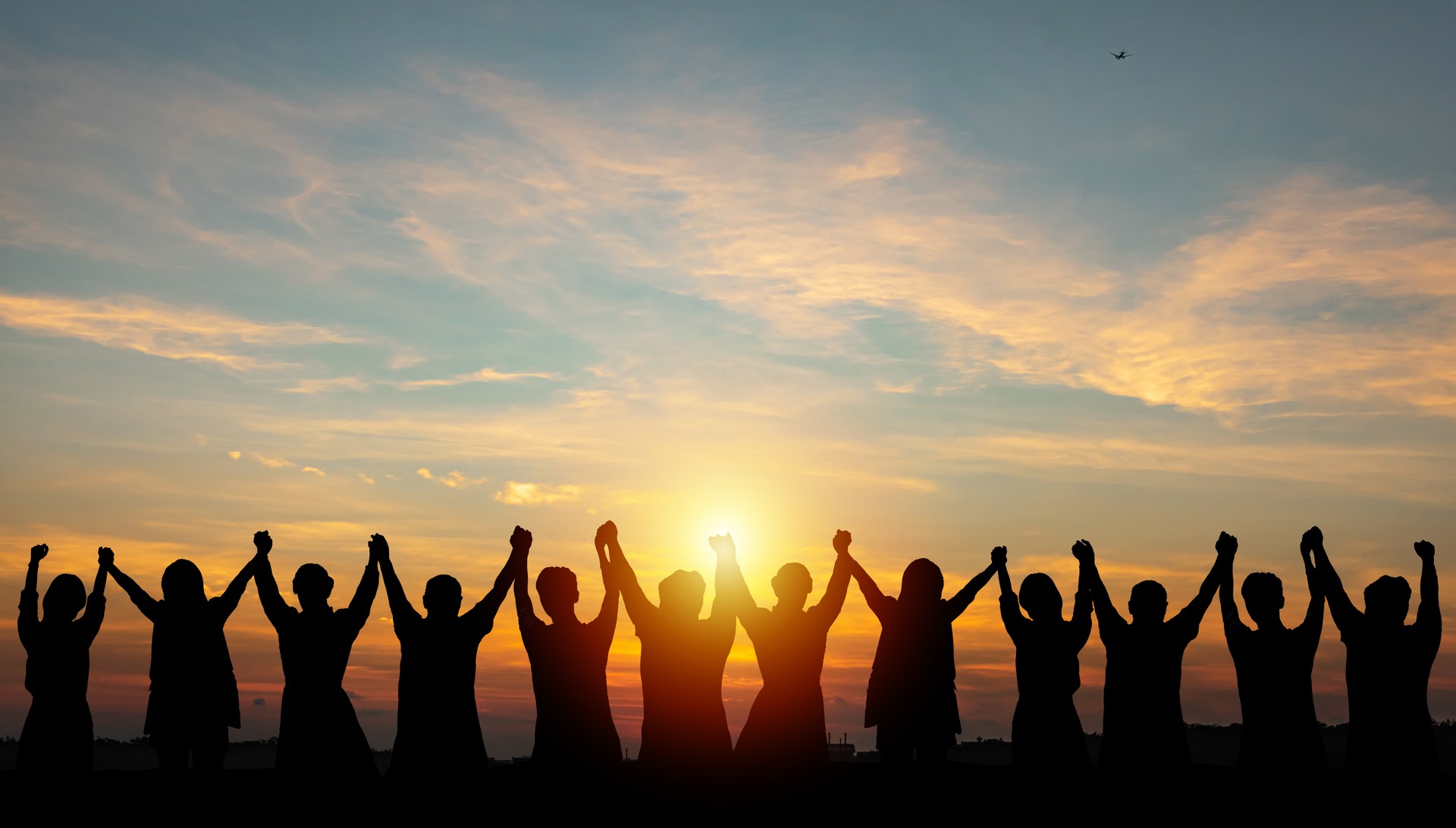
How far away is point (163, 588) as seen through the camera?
15.4 metres

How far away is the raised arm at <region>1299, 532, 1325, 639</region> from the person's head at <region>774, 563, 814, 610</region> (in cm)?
570

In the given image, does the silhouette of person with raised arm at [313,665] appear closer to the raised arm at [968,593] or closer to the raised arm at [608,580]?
the raised arm at [608,580]

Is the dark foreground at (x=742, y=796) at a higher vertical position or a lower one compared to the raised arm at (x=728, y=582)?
lower

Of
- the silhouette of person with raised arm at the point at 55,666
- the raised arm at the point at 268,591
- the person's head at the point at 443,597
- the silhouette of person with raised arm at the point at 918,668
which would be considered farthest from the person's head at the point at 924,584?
the silhouette of person with raised arm at the point at 55,666

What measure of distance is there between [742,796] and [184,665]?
6832 millimetres

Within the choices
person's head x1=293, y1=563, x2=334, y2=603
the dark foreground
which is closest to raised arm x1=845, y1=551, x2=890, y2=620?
the dark foreground

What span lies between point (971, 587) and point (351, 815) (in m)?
7.55

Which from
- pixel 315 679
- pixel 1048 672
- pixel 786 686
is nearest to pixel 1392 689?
pixel 1048 672

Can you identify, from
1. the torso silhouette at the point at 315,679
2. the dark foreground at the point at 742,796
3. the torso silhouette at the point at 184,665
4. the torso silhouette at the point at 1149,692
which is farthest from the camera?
the torso silhouette at the point at 184,665

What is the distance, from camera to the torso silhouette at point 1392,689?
1479 cm

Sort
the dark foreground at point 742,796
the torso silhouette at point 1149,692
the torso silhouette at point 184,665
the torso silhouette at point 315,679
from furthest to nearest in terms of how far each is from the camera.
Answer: the torso silhouette at point 184,665, the torso silhouette at point 1149,692, the torso silhouette at point 315,679, the dark foreground at point 742,796

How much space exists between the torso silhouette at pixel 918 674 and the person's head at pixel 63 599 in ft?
31.8

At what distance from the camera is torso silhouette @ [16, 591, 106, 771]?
15367 mm

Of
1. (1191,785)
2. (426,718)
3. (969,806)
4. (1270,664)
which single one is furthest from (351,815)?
(1270,664)
